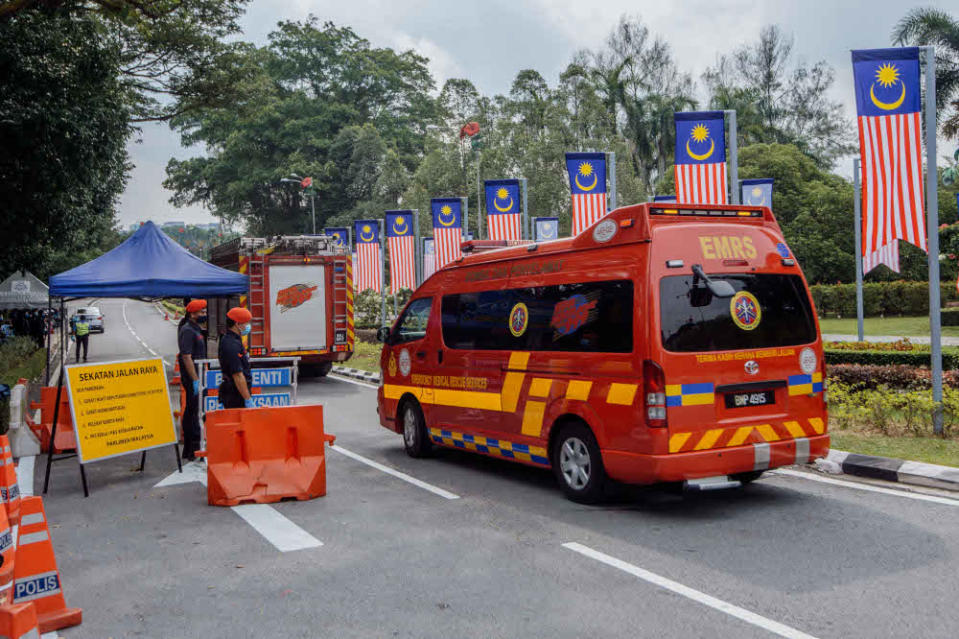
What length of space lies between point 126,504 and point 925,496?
7.36 m

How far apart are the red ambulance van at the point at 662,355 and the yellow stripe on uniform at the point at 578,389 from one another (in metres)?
0.01

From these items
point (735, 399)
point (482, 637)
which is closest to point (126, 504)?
point (482, 637)

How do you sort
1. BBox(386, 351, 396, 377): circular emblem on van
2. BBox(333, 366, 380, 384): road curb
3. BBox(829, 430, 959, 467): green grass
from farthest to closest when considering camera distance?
BBox(333, 366, 380, 384): road curb
BBox(386, 351, 396, 377): circular emblem on van
BBox(829, 430, 959, 467): green grass

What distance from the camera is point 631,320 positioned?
6770mm

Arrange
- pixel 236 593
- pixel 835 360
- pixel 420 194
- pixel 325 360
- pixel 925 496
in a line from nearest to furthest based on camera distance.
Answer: pixel 236 593 → pixel 925 496 → pixel 835 360 → pixel 325 360 → pixel 420 194

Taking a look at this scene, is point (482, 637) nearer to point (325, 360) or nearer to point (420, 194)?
point (325, 360)

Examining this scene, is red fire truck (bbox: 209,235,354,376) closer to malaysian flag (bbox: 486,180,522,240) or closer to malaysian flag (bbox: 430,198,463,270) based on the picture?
malaysian flag (bbox: 486,180,522,240)

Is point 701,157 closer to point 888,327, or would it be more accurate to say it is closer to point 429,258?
point 429,258

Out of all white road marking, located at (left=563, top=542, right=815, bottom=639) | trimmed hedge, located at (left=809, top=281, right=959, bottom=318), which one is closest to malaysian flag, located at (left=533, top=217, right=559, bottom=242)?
white road marking, located at (left=563, top=542, right=815, bottom=639)

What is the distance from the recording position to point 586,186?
56.9 feet

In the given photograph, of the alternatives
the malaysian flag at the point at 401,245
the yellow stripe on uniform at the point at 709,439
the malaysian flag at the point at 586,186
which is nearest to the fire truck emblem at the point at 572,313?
the yellow stripe on uniform at the point at 709,439

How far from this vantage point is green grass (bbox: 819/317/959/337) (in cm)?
2822

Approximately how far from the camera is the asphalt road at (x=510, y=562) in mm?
4668

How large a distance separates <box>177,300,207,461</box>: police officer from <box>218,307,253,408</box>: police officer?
2.72 feet
